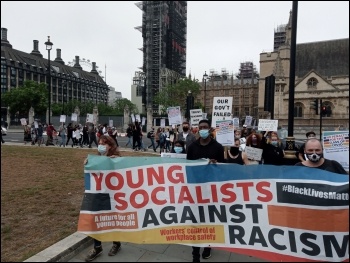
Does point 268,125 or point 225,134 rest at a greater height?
point 268,125

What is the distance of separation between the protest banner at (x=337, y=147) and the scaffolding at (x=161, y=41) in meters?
83.1

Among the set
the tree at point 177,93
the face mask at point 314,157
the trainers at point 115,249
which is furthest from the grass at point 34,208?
the tree at point 177,93

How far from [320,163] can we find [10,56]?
10945cm

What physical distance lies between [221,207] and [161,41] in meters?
89.7

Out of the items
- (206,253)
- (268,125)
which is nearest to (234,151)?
(206,253)

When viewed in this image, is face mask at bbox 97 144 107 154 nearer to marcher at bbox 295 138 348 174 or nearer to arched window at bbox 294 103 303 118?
marcher at bbox 295 138 348 174

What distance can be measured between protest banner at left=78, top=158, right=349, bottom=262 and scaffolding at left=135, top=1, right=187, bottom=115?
272ft

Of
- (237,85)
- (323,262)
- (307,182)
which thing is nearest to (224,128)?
(307,182)

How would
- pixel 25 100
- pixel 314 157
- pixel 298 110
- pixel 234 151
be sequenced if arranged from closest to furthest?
pixel 314 157 → pixel 234 151 → pixel 298 110 → pixel 25 100

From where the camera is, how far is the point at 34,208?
21.0ft

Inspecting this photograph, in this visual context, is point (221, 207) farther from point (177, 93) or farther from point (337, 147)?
point (177, 93)

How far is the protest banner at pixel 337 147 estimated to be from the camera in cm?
412

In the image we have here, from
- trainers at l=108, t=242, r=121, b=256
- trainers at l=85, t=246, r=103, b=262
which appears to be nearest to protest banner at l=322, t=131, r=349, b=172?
trainers at l=108, t=242, r=121, b=256

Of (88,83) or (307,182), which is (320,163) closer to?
→ (307,182)
